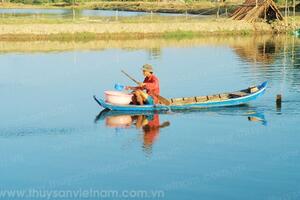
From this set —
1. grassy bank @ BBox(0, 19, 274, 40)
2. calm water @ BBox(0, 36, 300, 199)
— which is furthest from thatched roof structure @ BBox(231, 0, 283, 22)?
calm water @ BBox(0, 36, 300, 199)

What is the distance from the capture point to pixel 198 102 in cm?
2258

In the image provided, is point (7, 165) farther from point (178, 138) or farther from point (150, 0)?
point (150, 0)

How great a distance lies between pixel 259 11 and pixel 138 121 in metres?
38.2

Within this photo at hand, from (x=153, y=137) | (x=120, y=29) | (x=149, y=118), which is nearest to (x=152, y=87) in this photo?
(x=149, y=118)

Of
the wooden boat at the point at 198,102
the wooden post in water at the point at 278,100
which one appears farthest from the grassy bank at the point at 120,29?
the wooden post in water at the point at 278,100

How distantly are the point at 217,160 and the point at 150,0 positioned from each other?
314ft

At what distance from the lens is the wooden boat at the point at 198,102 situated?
877 inches

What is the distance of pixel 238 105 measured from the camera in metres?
23.3

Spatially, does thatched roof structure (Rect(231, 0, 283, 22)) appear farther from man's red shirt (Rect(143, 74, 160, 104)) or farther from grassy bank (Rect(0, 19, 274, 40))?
man's red shirt (Rect(143, 74, 160, 104))

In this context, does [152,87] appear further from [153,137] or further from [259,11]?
[259,11]

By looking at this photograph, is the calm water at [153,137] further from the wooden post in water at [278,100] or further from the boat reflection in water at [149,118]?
the wooden post in water at [278,100]

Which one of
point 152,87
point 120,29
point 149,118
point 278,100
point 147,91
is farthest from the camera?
point 120,29

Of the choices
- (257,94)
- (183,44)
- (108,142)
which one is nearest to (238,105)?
(257,94)

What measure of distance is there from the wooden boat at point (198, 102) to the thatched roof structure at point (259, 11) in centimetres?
3483
